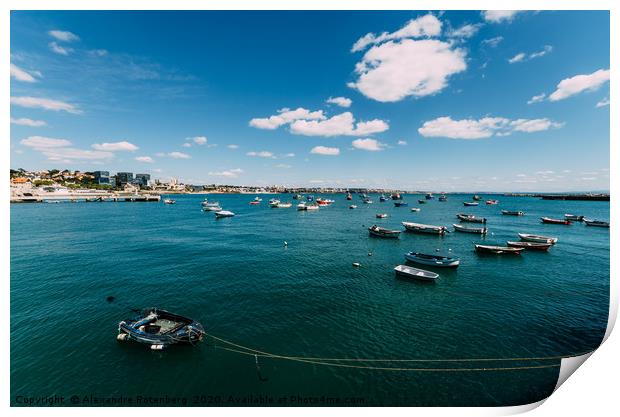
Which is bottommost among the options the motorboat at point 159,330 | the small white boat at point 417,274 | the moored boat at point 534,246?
the motorboat at point 159,330

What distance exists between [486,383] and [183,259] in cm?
4078

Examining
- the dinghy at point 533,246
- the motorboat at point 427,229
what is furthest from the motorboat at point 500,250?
the motorboat at point 427,229

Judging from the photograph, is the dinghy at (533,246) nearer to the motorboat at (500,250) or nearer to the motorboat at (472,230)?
the motorboat at (500,250)

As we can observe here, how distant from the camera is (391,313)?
24.3 m

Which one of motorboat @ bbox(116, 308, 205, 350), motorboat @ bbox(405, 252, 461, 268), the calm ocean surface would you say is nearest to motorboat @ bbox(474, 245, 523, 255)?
the calm ocean surface

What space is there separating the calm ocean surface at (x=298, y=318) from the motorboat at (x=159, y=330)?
0.71m

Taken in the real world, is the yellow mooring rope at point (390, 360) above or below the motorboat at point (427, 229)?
below

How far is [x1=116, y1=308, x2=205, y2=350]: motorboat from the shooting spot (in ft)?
63.3

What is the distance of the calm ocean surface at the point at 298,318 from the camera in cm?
1605

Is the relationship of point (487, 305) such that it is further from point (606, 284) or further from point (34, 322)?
point (34, 322)

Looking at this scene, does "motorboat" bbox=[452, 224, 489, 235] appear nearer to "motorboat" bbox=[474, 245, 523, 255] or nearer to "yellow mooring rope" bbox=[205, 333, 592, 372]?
"motorboat" bbox=[474, 245, 523, 255]

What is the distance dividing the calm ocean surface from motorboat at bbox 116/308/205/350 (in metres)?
0.71

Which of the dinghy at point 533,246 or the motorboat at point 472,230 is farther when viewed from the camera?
the motorboat at point 472,230

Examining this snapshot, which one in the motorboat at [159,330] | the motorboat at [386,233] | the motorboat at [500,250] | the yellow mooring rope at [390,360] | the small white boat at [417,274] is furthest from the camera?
the motorboat at [386,233]
